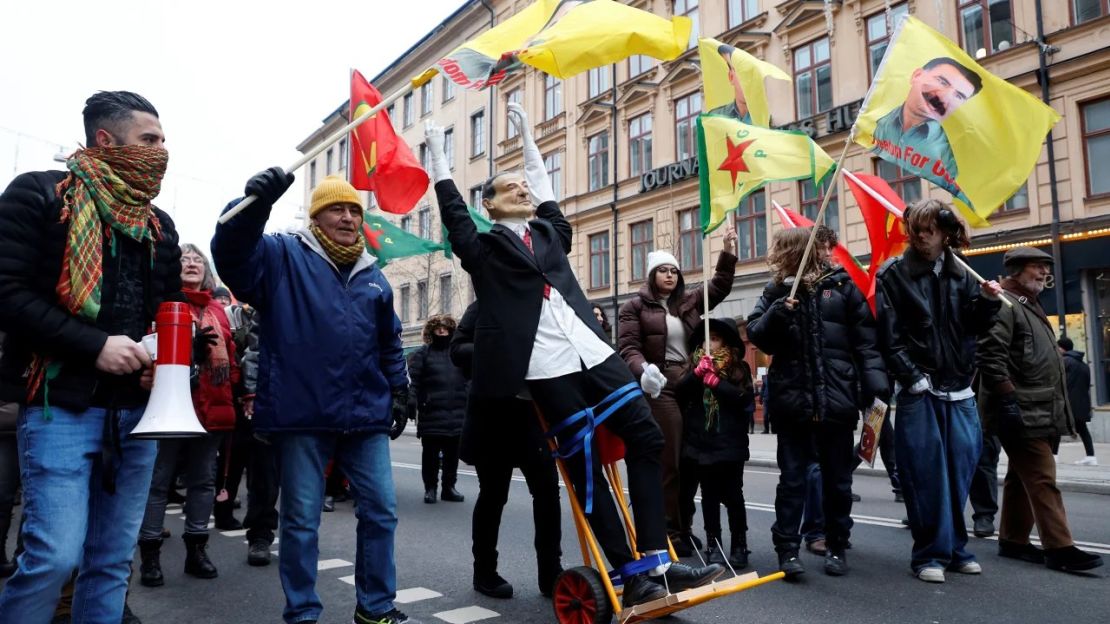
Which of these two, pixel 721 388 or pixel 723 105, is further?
pixel 723 105

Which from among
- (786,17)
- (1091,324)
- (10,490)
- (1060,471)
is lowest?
(1060,471)

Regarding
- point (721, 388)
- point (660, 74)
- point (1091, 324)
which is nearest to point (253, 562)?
point (721, 388)

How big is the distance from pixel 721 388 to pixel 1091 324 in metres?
14.1

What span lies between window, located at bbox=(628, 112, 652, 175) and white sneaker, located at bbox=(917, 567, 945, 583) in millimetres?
22389

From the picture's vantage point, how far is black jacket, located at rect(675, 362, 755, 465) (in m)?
5.15

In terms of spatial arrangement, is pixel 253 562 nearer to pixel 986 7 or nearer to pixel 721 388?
pixel 721 388

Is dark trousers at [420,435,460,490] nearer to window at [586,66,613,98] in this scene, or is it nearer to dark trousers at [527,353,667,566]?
dark trousers at [527,353,667,566]

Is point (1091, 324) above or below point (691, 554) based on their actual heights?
above

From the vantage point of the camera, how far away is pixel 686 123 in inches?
965

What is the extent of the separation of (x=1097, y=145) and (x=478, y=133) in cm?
2435

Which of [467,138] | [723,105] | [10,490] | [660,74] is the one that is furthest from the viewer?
[467,138]

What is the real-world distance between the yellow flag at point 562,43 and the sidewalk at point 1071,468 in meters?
6.93

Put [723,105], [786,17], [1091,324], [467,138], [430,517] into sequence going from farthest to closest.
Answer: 1. [467,138]
2. [786,17]
3. [1091,324]
4. [430,517]
5. [723,105]

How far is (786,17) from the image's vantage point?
842 inches
